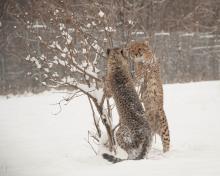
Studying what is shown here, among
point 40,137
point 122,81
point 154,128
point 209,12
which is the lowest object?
point 40,137

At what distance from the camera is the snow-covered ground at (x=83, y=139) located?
17.6 feet

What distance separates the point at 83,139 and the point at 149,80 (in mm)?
3218

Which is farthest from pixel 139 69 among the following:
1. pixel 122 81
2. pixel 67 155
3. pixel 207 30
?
pixel 207 30

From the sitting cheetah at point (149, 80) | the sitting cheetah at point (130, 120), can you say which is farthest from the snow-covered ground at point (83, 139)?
the sitting cheetah at point (149, 80)

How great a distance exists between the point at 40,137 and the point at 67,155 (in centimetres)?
217

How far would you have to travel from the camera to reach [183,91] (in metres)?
14.3

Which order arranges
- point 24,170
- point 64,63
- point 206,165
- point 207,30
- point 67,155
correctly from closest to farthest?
point 206,165, point 24,170, point 64,63, point 67,155, point 207,30

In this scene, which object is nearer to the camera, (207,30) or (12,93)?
(12,93)

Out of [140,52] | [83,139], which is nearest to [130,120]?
[140,52]

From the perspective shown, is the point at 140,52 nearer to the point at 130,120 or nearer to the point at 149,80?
the point at 149,80

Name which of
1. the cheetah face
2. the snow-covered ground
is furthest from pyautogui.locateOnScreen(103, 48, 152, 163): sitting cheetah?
the cheetah face

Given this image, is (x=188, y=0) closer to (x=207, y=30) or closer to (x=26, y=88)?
(x=207, y=30)

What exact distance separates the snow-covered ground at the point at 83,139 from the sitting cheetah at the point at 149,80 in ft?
1.70

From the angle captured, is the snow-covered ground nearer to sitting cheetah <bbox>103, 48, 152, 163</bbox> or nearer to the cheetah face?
sitting cheetah <bbox>103, 48, 152, 163</bbox>
